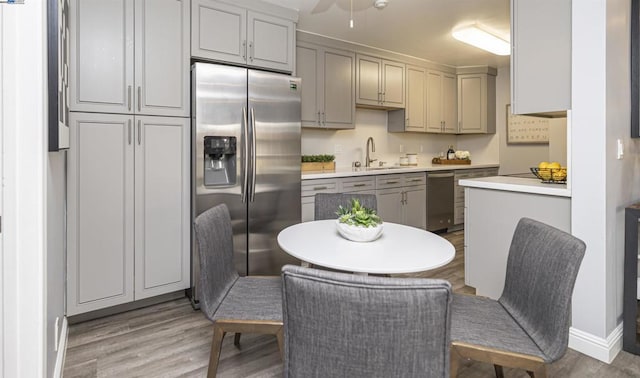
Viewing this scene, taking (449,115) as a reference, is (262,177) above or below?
below

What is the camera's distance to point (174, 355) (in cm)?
207

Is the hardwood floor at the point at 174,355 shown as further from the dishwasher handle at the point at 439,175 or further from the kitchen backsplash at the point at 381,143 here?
the dishwasher handle at the point at 439,175

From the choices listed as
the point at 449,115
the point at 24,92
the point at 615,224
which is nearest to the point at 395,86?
the point at 449,115

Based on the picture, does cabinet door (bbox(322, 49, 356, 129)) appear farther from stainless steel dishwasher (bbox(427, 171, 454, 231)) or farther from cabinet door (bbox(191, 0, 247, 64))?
stainless steel dishwasher (bbox(427, 171, 454, 231))

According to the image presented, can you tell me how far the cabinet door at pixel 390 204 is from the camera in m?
4.32

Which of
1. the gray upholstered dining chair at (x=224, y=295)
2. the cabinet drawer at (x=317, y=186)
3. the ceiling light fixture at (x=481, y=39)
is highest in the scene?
the ceiling light fixture at (x=481, y=39)

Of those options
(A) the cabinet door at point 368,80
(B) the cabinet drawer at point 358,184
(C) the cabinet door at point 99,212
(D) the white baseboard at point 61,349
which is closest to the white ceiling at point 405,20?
(A) the cabinet door at point 368,80

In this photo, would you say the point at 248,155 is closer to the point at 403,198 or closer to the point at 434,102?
the point at 403,198

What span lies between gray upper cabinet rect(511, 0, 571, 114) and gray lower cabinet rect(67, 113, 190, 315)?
2.36 m

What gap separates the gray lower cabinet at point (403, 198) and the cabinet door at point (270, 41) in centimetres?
176

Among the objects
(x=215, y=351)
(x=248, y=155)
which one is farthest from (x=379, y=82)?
(x=215, y=351)

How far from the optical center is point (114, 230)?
252cm

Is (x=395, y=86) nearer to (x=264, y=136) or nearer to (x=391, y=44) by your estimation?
(x=391, y=44)

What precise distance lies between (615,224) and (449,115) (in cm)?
372
